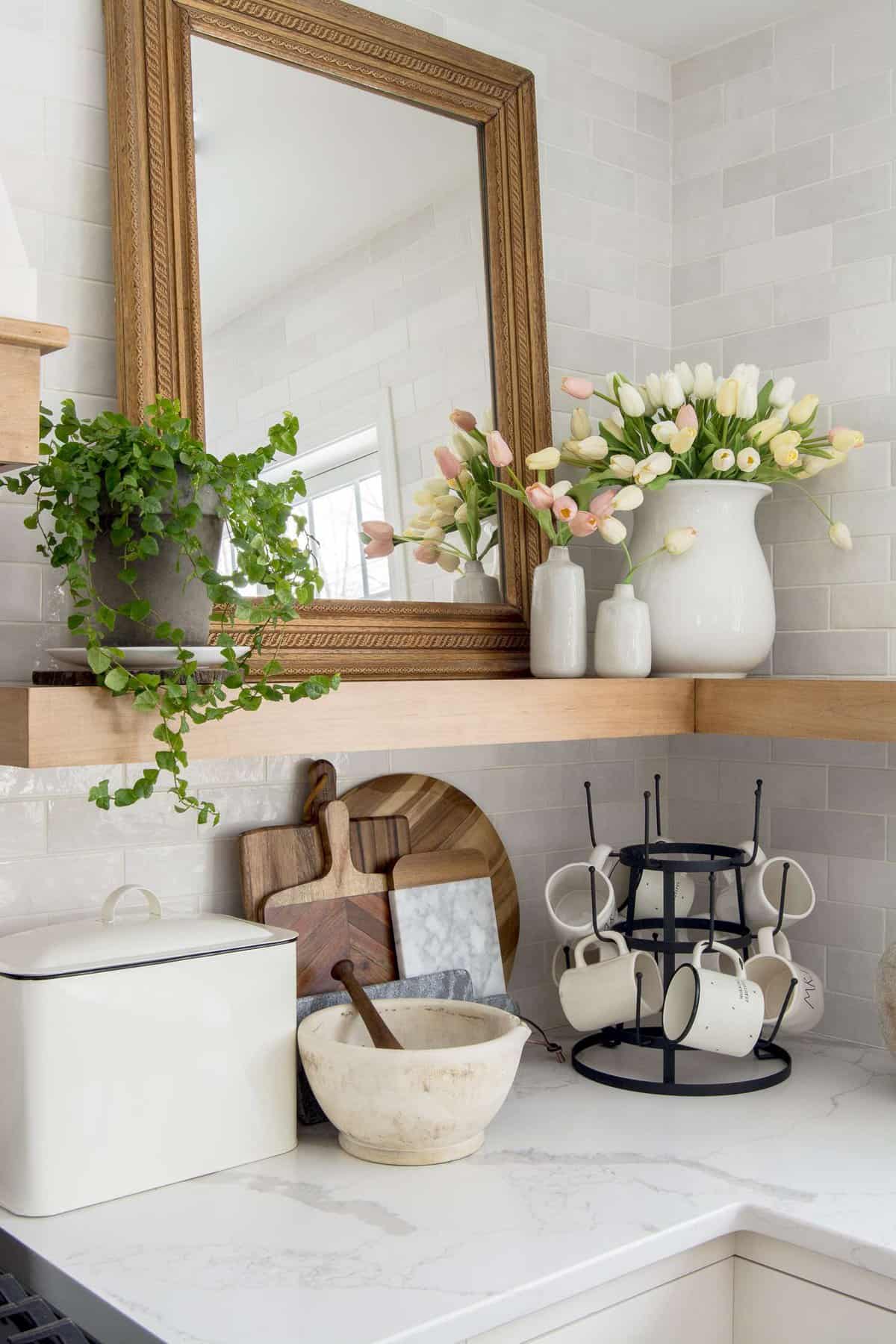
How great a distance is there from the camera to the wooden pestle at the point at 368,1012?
1.61 meters

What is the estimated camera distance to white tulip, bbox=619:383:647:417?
1.93m

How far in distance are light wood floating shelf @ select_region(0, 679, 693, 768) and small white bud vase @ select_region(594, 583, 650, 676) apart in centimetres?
4

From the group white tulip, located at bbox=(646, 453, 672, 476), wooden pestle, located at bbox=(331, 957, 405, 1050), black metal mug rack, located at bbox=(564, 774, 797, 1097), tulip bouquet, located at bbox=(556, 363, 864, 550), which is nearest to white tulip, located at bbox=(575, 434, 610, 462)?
tulip bouquet, located at bbox=(556, 363, 864, 550)

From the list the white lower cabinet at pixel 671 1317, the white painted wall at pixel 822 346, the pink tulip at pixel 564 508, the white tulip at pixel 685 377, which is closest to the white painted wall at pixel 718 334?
the white painted wall at pixel 822 346

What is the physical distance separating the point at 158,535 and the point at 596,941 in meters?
0.95

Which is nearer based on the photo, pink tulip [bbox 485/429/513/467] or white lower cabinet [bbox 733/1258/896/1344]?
white lower cabinet [bbox 733/1258/896/1344]

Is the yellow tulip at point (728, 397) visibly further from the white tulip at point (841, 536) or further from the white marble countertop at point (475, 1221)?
the white marble countertop at point (475, 1221)

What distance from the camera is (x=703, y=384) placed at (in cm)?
195

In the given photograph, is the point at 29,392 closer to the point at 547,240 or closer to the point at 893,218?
the point at 547,240

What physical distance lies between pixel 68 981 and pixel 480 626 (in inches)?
32.3

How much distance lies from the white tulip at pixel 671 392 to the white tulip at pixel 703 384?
0.03 m

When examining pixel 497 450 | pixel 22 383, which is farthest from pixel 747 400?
pixel 22 383

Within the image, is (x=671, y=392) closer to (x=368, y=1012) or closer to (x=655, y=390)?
(x=655, y=390)

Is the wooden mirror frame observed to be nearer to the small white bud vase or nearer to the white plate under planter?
the small white bud vase
